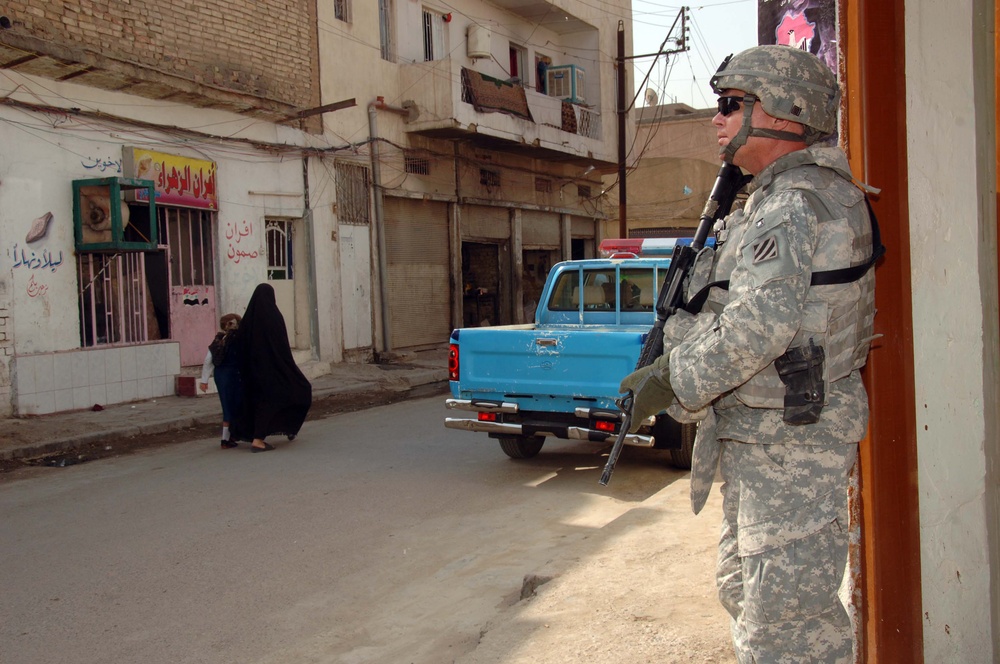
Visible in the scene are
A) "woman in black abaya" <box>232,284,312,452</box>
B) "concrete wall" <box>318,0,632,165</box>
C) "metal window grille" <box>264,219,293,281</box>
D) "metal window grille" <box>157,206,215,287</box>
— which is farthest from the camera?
"concrete wall" <box>318,0,632,165</box>

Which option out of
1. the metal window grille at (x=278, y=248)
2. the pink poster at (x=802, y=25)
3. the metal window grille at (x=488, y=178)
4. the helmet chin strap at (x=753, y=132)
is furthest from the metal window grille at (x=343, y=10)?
the helmet chin strap at (x=753, y=132)

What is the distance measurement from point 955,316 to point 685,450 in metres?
4.66

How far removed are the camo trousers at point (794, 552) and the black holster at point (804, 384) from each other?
5.0 inches

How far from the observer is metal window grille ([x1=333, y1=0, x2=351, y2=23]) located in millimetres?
16797

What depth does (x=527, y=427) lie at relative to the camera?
23.8ft

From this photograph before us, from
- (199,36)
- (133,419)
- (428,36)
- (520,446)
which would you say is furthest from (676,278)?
(428,36)

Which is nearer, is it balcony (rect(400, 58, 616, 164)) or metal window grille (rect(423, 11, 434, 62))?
balcony (rect(400, 58, 616, 164))

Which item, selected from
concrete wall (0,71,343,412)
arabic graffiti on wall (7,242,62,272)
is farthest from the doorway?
arabic graffiti on wall (7,242,62,272)

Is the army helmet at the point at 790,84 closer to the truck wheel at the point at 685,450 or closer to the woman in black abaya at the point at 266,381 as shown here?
the truck wheel at the point at 685,450

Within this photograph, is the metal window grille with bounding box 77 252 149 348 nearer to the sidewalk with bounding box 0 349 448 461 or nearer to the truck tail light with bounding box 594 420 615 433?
the sidewalk with bounding box 0 349 448 461

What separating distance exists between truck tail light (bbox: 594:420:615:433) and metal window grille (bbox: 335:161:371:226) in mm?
10375

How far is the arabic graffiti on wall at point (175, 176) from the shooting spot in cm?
1217

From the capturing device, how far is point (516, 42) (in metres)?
22.8

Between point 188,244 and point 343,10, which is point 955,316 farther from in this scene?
point 343,10
